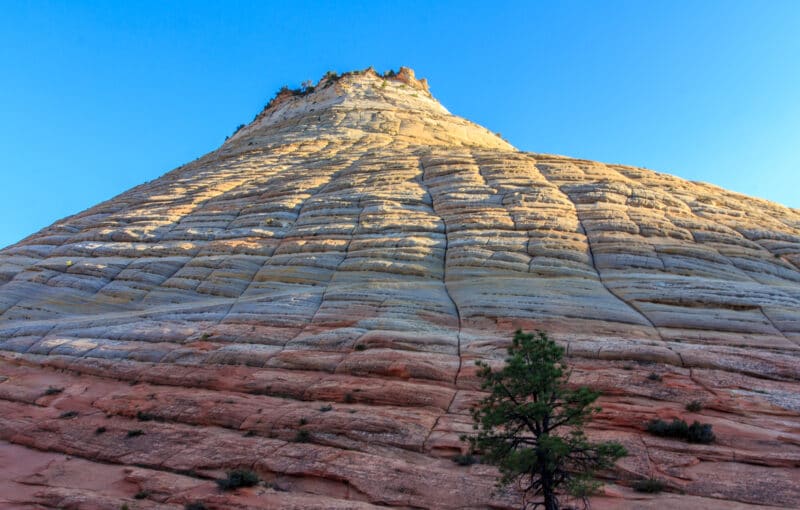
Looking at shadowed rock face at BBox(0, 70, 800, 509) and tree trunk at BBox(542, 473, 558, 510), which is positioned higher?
shadowed rock face at BBox(0, 70, 800, 509)

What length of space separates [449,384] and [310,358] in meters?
4.00

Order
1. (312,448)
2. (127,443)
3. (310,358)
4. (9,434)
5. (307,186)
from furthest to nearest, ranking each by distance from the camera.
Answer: (307,186) < (310,358) < (9,434) < (127,443) < (312,448)

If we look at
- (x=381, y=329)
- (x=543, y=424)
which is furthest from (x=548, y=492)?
(x=381, y=329)

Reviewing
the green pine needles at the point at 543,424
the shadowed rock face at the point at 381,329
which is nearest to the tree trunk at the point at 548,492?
the green pine needles at the point at 543,424

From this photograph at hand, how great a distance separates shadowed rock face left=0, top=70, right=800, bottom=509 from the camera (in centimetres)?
997

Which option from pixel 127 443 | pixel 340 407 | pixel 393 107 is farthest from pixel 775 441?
pixel 393 107

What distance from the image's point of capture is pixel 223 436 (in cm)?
1146

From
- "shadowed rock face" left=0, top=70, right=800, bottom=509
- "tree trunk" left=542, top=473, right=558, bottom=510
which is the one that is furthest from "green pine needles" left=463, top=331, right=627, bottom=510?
"shadowed rock face" left=0, top=70, right=800, bottom=509

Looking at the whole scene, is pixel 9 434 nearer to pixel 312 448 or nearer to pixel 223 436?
pixel 223 436

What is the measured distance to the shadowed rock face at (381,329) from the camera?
997 centimetres

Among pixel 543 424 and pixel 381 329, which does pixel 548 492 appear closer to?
pixel 543 424

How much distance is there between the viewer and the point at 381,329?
1538 cm

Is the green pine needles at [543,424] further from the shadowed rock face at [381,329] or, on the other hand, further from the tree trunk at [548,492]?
the shadowed rock face at [381,329]

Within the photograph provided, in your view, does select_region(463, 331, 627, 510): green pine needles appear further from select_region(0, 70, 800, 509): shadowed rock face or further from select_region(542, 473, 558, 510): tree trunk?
select_region(0, 70, 800, 509): shadowed rock face
